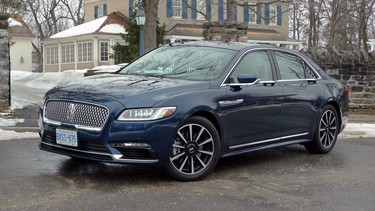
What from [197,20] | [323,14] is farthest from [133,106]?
[323,14]

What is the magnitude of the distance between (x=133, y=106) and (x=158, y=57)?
5.72 feet

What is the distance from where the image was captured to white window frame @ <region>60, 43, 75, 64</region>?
1453 inches

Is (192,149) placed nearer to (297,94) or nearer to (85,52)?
(297,94)

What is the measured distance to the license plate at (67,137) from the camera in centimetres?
552

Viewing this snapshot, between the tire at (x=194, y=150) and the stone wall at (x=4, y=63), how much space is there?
6175 mm

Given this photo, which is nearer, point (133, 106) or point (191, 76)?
point (133, 106)

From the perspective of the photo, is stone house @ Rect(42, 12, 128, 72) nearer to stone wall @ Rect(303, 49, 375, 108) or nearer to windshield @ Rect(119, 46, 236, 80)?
stone wall @ Rect(303, 49, 375, 108)

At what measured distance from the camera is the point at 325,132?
25.7ft

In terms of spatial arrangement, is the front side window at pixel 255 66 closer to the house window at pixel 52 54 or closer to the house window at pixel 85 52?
the house window at pixel 85 52

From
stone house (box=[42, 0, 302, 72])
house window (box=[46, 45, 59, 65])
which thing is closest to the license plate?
stone house (box=[42, 0, 302, 72])

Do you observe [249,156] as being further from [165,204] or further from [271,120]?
[165,204]

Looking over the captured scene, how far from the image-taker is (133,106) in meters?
5.37

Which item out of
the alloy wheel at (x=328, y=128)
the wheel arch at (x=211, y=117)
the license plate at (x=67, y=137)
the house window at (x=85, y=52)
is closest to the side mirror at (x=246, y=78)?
the wheel arch at (x=211, y=117)

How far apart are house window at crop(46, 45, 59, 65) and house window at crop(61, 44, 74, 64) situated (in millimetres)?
1021
